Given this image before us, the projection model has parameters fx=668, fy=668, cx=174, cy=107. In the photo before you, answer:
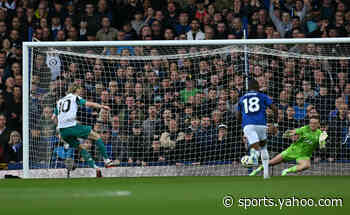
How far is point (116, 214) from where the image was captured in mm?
5906

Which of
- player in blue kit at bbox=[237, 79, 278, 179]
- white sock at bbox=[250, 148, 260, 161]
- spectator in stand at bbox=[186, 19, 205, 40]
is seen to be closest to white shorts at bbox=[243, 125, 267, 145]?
player in blue kit at bbox=[237, 79, 278, 179]

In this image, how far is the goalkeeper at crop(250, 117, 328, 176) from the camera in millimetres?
9492

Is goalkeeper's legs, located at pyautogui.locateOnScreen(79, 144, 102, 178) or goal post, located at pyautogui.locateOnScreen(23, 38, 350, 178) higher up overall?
goal post, located at pyautogui.locateOnScreen(23, 38, 350, 178)

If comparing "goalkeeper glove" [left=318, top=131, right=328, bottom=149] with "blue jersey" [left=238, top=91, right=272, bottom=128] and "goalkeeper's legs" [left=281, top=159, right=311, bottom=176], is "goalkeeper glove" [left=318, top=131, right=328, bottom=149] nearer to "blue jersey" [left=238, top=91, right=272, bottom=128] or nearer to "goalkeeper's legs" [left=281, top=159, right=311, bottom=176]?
"goalkeeper's legs" [left=281, top=159, right=311, bottom=176]

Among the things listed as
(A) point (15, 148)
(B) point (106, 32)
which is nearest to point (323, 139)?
(B) point (106, 32)

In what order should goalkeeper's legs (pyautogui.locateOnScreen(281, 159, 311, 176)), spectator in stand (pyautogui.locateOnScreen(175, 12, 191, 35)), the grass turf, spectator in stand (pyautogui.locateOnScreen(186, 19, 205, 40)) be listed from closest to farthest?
the grass turf → goalkeeper's legs (pyautogui.locateOnScreen(281, 159, 311, 176)) → spectator in stand (pyautogui.locateOnScreen(186, 19, 205, 40)) → spectator in stand (pyautogui.locateOnScreen(175, 12, 191, 35))

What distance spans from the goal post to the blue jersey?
3.07 ft

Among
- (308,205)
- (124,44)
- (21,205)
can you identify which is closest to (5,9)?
(124,44)

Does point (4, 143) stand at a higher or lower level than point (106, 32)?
lower

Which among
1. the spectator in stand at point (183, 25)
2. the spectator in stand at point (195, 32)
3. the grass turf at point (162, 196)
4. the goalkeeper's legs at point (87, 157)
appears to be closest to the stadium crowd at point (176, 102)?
the goalkeeper's legs at point (87, 157)

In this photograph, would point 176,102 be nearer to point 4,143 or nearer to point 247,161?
point 247,161

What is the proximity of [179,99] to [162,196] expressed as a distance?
13.2 ft

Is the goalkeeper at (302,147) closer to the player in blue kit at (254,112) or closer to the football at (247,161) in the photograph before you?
the football at (247,161)

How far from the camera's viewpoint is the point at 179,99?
9867 mm
